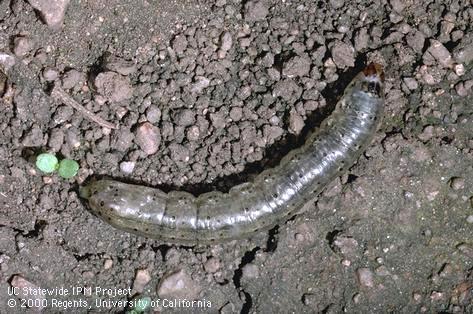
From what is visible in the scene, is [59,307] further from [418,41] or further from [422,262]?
[418,41]

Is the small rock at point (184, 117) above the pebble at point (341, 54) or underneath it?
underneath

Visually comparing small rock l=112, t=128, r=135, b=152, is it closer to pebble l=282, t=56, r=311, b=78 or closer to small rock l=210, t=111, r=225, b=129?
small rock l=210, t=111, r=225, b=129

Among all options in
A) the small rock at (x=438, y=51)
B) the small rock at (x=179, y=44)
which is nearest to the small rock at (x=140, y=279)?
the small rock at (x=179, y=44)

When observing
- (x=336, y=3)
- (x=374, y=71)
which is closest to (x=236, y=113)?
(x=374, y=71)

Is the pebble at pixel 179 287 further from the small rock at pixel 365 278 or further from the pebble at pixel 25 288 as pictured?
the small rock at pixel 365 278

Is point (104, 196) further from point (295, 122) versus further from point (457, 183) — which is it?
point (457, 183)

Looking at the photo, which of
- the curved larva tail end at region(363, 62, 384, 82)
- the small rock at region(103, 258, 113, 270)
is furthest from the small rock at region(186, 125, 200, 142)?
the curved larva tail end at region(363, 62, 384, 82)
